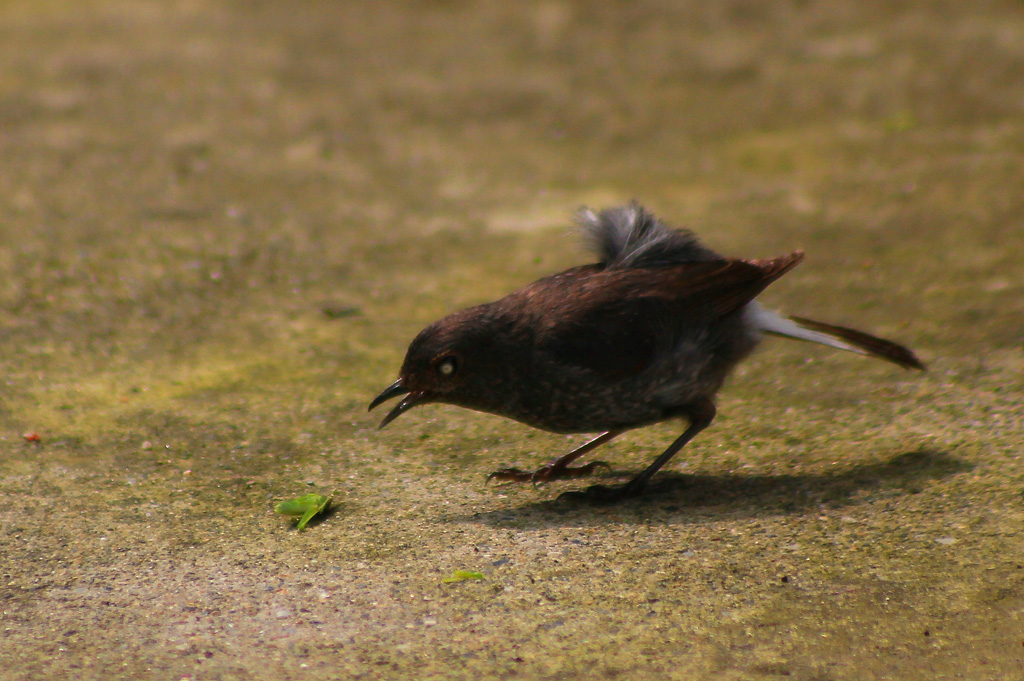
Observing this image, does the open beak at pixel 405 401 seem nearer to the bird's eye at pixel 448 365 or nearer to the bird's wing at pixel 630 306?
the bird's eye at pixel 448 365

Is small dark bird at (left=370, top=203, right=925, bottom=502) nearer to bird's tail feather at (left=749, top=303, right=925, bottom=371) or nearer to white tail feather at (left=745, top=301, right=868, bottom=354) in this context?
white tail feather at (left=745, top=301, right=868, bottom=354)

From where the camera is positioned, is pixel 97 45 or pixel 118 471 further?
pixel 97 45

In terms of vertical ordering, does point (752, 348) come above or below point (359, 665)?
above

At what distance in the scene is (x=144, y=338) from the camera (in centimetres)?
549

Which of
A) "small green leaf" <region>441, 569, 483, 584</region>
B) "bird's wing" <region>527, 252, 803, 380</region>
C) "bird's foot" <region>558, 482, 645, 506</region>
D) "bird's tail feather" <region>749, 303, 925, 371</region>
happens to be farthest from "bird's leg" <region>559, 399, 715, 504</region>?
"small green leaf" <region>441, 569, 483, 584</region>

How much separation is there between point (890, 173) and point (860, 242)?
1.07 m

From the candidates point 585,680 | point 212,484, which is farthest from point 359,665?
point 212,484

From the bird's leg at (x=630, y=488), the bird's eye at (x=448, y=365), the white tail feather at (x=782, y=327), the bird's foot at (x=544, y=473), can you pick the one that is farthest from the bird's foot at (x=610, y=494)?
the white tail feather at (x=782, y=327)

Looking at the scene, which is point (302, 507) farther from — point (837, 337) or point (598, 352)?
point (837, 337)

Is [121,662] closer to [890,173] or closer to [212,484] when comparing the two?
[212,484]

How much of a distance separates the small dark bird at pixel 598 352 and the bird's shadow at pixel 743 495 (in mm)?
111

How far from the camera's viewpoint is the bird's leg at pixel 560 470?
14.3 ft

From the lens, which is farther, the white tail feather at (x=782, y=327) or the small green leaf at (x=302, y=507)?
the white tail feather at (x=782, y=327)

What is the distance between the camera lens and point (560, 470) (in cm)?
444
